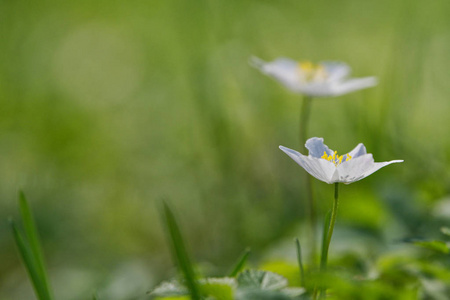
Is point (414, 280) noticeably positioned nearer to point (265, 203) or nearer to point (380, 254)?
point (380, 254)

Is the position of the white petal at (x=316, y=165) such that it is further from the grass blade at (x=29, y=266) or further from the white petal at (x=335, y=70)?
the white petal at (x=335, y=70)

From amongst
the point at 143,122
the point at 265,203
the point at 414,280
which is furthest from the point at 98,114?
the point at 414,280

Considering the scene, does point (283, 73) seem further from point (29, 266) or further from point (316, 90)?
point (29, 266)

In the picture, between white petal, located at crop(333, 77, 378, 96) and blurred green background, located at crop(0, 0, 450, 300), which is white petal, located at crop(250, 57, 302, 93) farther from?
blurred green background, located at crop(0, 0, 450, 300)

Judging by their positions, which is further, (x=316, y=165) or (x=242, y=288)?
(x=316, y=165)

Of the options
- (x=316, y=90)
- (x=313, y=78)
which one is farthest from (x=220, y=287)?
(x=313, y=78)

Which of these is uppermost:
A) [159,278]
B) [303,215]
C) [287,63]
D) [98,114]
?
[287,63]

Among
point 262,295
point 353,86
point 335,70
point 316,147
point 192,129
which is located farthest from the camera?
point 192,129
